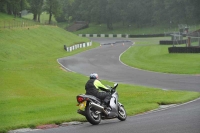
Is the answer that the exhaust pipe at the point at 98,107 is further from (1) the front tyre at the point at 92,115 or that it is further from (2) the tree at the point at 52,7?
(2) the tree at the point at 52,7

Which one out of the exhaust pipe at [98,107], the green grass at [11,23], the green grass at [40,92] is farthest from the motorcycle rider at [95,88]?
the green grass at [11,23]

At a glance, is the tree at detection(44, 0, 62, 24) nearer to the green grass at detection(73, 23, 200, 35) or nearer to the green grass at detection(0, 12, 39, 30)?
the green grass at detection(73, 23, 200, 35)

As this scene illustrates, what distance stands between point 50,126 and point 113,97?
2.72m

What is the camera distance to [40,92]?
89.2 feet

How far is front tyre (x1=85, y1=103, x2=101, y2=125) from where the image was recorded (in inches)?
565

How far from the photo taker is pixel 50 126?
1409cm

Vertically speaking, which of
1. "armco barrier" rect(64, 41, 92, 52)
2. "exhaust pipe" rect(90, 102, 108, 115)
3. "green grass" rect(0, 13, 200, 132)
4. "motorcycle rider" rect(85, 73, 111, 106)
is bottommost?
"armco barrier" rect(64, 41, 92, 52)

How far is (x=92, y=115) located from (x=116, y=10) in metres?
124

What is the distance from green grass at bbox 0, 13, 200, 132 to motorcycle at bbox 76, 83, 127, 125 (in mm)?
957

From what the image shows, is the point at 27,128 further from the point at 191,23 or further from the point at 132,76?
the point at 191,23

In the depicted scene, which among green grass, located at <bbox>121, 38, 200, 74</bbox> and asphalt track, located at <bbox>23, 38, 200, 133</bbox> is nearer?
asphalt track, located at <bbox>23, 38, 200, 133</bbox>

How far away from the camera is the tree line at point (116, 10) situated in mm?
114750

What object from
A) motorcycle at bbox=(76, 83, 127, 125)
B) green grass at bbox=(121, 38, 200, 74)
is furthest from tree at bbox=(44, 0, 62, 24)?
motorcycle at bbox=(76, 83, 127, 125)

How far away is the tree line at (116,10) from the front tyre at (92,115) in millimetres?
89504
